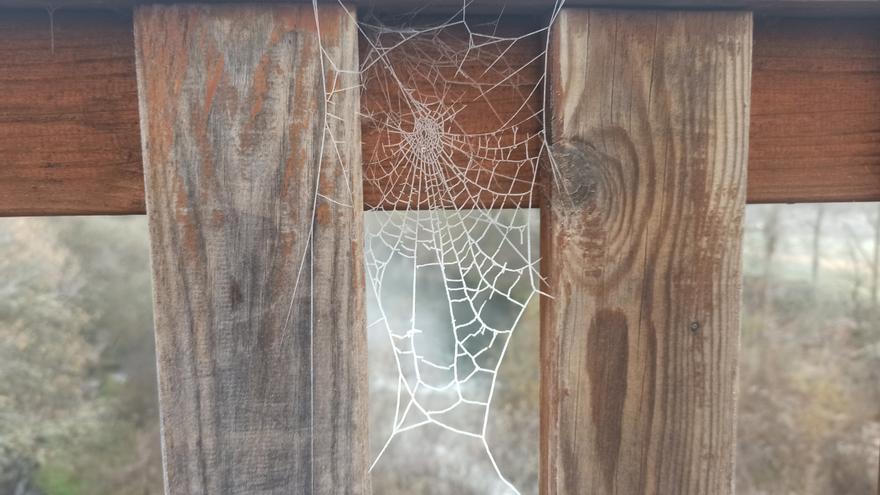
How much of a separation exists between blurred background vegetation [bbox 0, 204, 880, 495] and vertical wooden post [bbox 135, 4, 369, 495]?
404cm

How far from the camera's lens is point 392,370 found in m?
5.25

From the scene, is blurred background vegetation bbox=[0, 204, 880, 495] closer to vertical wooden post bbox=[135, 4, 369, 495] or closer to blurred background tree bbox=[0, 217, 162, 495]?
blurred background tree bbox=[0, 217, 162, 495]

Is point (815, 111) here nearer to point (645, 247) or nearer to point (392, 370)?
point (645, 247)

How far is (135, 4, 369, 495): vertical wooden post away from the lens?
0.75 metres

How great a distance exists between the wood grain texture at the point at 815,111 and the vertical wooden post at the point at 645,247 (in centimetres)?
10

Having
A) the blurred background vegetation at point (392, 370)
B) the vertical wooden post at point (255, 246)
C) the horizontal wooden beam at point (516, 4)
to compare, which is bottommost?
the blurred background vegetation at point (392, 370)

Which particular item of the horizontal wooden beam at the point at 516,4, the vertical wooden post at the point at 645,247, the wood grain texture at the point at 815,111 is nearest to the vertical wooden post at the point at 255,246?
the horizontal wooden beam at the point at 516,4

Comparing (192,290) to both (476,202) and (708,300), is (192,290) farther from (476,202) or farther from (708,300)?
(708,300)

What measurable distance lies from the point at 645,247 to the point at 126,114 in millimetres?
735

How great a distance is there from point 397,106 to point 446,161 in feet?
0.33

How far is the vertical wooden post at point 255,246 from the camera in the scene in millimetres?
753

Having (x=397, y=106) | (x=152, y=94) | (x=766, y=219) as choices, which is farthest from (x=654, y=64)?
(x=766, y=219)

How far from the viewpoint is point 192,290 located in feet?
2.52

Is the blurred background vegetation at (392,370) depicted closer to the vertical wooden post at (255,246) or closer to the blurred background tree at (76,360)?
the blurred background tree at (76,360)
